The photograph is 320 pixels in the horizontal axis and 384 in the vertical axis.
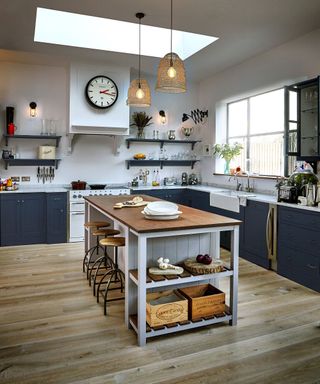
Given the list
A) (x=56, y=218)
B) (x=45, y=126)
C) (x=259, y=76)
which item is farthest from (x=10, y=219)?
→ (x=259, y=76)

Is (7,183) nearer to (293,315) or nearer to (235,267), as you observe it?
(235,267)

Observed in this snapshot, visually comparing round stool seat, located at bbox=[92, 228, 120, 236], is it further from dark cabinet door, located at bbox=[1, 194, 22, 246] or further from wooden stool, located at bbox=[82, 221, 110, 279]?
dark cabinet door, located at bbox=[1, 194, 22, 246]

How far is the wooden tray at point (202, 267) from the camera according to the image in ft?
8.92

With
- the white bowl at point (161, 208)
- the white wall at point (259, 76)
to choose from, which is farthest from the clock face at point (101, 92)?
the white bowl at point (161, 208)

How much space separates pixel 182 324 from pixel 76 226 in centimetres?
332

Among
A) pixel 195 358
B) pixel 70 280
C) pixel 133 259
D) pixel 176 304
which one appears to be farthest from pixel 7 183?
pixel 195 358

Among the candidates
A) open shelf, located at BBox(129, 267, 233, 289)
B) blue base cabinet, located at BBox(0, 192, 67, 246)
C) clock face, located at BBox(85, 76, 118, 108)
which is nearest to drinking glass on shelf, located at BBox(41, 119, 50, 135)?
clock face, located at BBox(85, 76, 118, 108)

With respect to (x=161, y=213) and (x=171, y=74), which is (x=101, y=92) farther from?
(x=161, y=213)

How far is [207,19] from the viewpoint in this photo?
12.9 ft

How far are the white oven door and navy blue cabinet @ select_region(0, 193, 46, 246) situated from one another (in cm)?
41

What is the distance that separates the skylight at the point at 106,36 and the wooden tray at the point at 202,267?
307 cm

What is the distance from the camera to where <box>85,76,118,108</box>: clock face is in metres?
5.65

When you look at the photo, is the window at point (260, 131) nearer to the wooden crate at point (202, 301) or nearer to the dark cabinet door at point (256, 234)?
the dark cabinet door at point (256, 234)

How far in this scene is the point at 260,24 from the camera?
4.05 m
